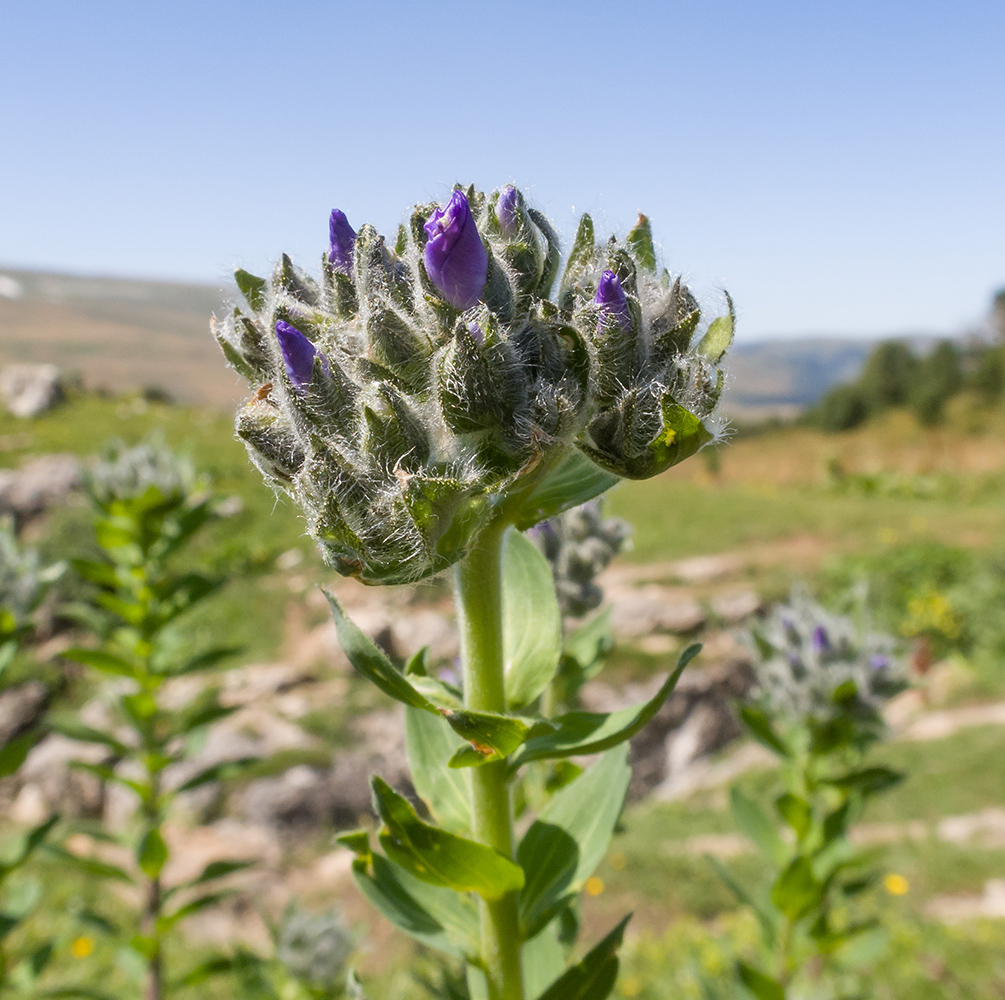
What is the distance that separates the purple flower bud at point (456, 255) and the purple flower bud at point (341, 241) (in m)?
0.17

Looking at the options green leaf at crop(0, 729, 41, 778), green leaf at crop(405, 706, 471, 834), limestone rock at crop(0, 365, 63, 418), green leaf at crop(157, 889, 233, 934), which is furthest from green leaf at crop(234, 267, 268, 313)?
limestone rock at crop(0, 365, 63, 418)

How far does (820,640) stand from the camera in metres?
3.06

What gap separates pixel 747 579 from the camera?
38.5ft

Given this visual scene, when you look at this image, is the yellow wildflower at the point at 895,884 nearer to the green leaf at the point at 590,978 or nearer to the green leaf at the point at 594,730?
the green leaf at the point at 590,978

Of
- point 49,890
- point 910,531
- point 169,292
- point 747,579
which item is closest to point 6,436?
point 49,890

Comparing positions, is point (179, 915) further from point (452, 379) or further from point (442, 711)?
point (452, 379)

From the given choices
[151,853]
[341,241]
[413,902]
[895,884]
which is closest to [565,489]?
[341,241]

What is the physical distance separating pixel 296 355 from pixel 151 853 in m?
3.03

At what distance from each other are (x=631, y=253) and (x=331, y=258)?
46 centimetres

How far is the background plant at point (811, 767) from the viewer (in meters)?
2.83

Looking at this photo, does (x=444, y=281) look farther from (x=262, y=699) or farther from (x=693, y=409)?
(x=262, y=699)

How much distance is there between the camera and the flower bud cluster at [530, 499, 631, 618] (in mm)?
2381

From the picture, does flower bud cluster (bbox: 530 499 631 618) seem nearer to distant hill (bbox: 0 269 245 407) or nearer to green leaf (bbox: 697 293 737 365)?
green leaf (bbox: 697 293 737 365)

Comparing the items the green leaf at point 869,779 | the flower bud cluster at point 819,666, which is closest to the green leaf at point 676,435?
the flower bud cluster at point 819,666
